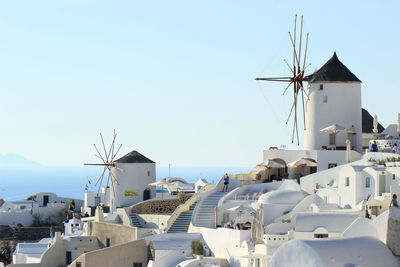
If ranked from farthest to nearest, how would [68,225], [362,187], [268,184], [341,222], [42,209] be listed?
[42,209] → [68,225] → [268,184] → [362,187] → [341,222]

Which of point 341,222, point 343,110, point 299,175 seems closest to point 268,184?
point 299,175

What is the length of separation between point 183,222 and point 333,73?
29.7ft

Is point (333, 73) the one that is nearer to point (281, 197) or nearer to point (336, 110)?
point (336, 110)

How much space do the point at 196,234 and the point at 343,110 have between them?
371 inches

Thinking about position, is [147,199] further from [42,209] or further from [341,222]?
[341,222]

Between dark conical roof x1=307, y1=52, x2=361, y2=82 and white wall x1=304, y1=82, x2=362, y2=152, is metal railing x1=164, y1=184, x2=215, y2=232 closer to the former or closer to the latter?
white wall x1=304, y1=82, x2=362, y2=152

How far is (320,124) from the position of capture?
48844 mm

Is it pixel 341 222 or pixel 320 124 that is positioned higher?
pixel 320 124

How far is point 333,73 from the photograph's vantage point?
48812mm

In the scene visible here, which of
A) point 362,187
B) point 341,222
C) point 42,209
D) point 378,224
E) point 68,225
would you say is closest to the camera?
point 378,224

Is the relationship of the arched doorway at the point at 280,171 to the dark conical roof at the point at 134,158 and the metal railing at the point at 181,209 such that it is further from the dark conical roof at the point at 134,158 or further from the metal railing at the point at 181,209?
the dark conical roof at the point at 134,158

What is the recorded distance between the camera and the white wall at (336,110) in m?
48.5

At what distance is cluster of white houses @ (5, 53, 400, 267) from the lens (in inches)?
1499

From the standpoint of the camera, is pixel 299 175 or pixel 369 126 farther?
pixel 369 126
